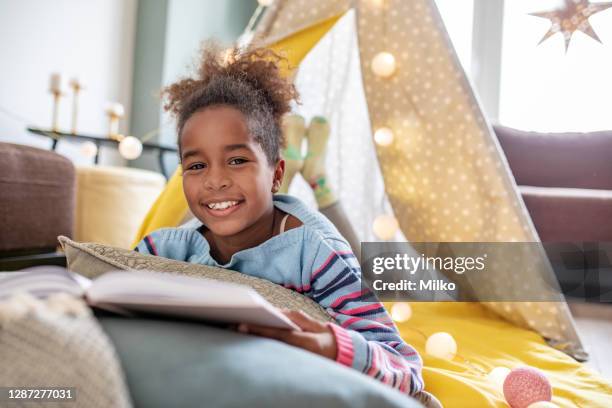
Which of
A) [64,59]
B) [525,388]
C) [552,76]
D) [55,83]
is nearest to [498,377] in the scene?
[525,388]

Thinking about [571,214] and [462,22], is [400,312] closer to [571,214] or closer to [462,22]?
[571,214]

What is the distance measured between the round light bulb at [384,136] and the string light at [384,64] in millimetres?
155

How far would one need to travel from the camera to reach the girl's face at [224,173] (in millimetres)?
943

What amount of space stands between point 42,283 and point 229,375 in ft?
0.55

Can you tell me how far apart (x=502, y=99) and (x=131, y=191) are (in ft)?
7.95

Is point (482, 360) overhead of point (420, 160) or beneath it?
beneath

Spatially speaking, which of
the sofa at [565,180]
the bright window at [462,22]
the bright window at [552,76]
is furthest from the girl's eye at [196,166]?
the bright window at [462,22]

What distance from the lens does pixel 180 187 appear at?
1.50 meters

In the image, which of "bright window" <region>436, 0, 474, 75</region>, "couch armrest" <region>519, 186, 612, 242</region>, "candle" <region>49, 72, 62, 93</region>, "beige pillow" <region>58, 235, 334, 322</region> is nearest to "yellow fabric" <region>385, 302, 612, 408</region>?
"beige pillow" <region>58, 235, 334, 322</region>

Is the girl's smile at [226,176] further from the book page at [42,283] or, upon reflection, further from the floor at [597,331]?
the floor at [597,331]

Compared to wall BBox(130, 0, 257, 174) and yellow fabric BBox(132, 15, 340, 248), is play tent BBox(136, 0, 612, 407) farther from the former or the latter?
wall BBox(130, 0, 257, 174)

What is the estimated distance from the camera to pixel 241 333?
0.47 meters

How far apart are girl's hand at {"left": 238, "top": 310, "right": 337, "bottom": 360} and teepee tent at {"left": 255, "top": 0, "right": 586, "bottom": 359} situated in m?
0.94

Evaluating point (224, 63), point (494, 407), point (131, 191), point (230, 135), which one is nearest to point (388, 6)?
point (224, 63)
